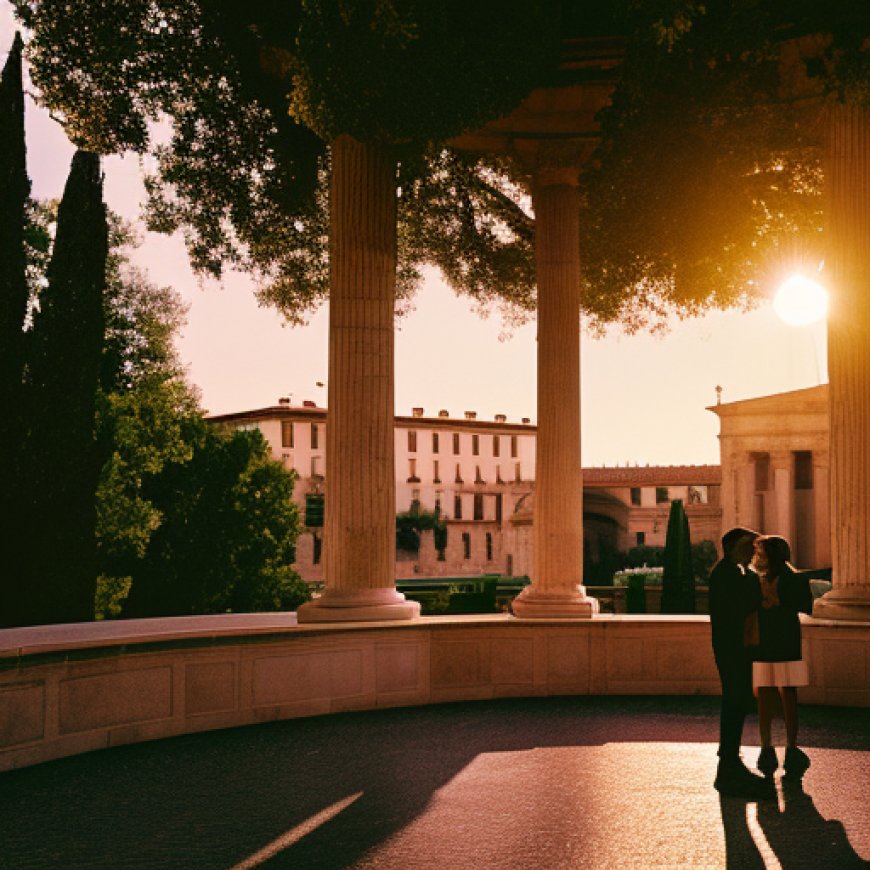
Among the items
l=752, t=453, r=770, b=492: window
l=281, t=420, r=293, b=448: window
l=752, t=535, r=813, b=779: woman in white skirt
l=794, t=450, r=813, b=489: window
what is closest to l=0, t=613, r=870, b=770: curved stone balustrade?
l=752, t=535, r=813, b=779: woman in white skirt

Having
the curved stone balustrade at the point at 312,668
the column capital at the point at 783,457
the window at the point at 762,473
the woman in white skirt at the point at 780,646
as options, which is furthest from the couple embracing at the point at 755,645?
the window at the point at 762,473

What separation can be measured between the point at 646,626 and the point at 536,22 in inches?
306

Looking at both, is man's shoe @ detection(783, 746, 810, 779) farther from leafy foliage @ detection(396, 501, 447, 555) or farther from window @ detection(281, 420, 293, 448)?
window @ detection(281, 420, 293, 448)

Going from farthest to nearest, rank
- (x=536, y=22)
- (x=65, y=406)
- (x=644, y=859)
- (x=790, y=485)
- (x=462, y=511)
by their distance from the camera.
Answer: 1. (x=462, y=511)
2. (x=790, y=485)
3. (x=65, y=406)
4. (x=536, y=22)
5. (x=644, y=859)

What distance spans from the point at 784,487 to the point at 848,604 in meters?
51.2

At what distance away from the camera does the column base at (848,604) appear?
13.0 meters

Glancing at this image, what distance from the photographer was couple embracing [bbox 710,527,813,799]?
8.63 meters

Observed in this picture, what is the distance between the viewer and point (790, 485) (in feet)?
203

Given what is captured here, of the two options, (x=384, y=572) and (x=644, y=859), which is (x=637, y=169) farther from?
(x=644, y=859)

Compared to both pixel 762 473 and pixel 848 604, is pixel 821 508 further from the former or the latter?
pixel 848 604

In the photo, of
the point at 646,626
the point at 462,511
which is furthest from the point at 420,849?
the point at 462,511

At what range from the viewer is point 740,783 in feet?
27.8

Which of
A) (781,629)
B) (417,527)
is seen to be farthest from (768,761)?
(417,527)

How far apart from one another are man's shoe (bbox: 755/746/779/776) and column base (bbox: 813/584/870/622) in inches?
176
